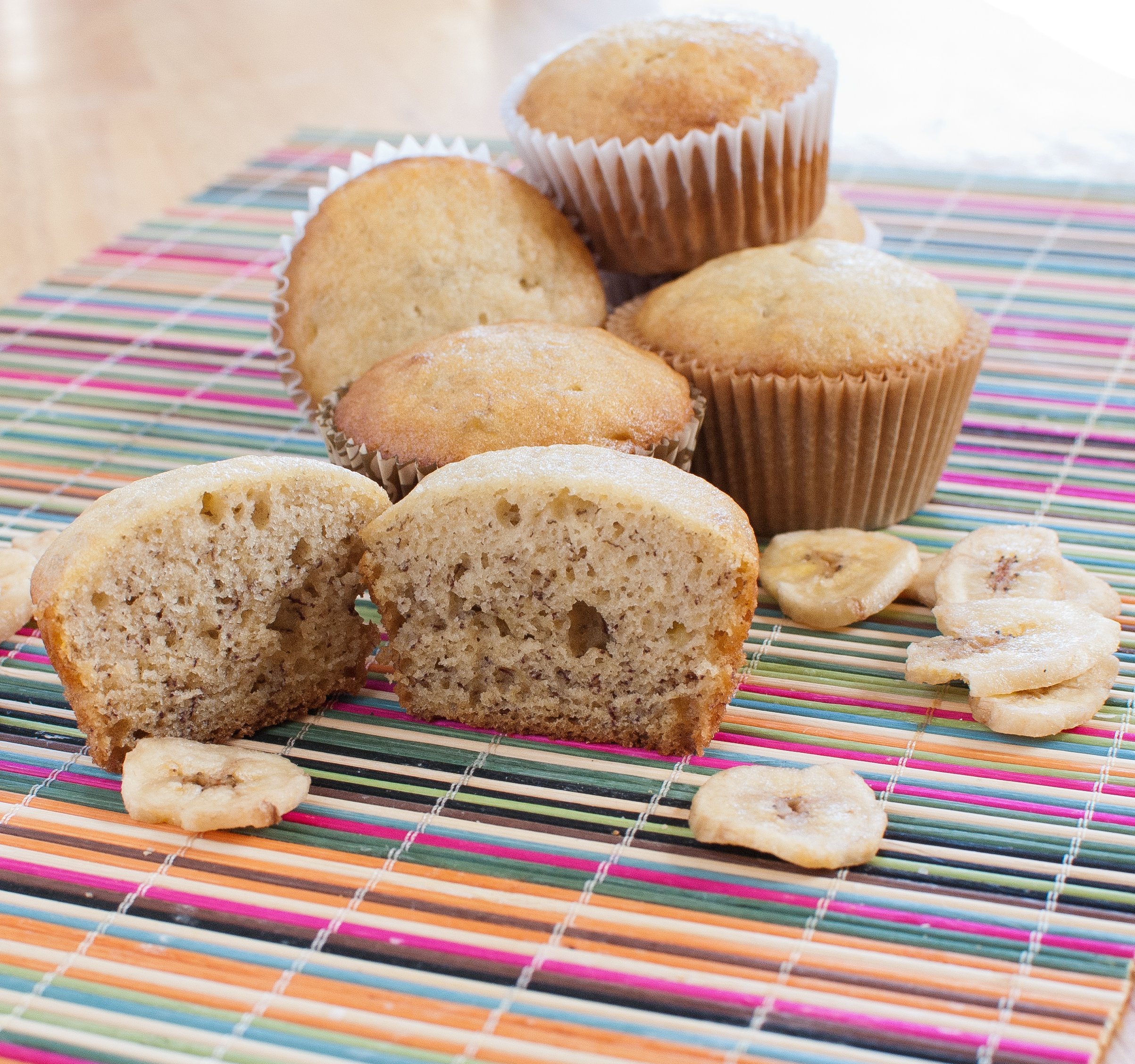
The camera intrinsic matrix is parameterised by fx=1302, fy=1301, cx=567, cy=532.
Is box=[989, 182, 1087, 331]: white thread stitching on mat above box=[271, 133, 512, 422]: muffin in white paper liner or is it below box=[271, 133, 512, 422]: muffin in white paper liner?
below


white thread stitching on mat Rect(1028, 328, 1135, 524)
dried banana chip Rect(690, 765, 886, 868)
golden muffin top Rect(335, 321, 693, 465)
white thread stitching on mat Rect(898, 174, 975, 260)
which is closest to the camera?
dried banana chip Rect(690, 765, 886, 868)

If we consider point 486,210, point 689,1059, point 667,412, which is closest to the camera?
point 689,1059

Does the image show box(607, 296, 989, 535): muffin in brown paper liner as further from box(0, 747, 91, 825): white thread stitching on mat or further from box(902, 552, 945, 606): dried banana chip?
box(0, 747, 91, 825): white thread stitching on mat

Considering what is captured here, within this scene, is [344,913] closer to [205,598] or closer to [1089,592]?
[205,598]

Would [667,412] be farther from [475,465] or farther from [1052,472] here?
[1052,472]

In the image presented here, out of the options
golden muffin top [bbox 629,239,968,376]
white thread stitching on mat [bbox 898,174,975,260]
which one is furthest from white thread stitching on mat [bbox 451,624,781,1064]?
white thread stitching on mat [bbox 898,174,975,260]

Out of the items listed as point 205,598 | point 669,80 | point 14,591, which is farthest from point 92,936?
point 669,80

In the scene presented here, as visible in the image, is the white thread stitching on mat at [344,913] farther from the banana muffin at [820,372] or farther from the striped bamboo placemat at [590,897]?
the banana muffin at [820,372]

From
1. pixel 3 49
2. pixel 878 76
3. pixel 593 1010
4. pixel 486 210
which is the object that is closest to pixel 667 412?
pixel 486 210
